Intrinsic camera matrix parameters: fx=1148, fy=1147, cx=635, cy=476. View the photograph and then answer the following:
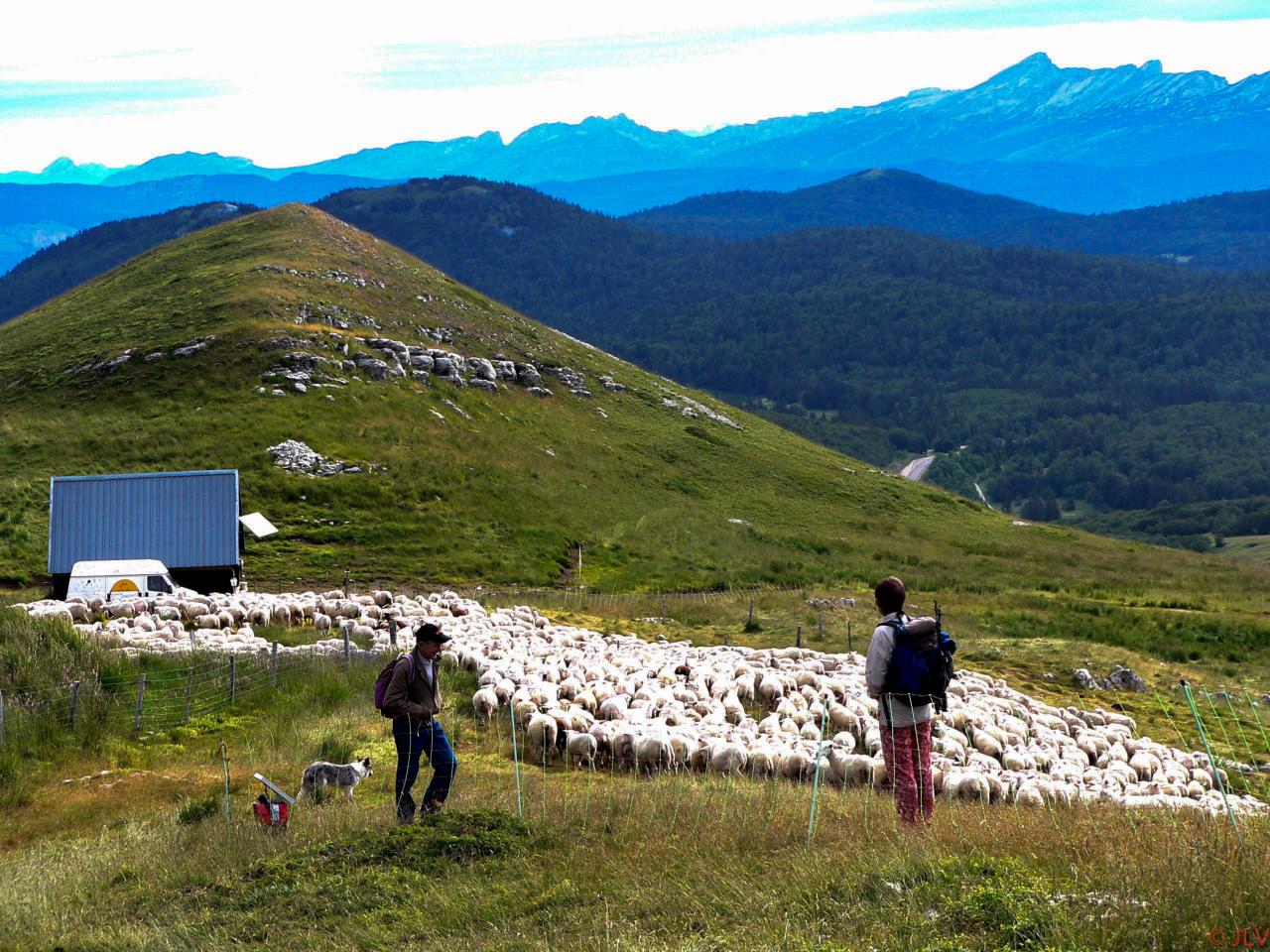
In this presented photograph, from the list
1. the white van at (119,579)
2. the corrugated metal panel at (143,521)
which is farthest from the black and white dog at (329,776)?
the corrugated metal panel at (143,521)

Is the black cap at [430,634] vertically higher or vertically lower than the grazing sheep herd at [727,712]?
higher

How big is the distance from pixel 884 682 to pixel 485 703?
Answer: 32.5 feet

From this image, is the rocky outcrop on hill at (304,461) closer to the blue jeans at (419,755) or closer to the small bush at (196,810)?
the small bush at (196,810)

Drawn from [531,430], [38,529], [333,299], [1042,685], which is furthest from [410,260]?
[1042,685]

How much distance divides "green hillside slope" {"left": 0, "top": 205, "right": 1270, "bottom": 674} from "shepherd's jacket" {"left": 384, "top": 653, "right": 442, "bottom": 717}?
32466mm

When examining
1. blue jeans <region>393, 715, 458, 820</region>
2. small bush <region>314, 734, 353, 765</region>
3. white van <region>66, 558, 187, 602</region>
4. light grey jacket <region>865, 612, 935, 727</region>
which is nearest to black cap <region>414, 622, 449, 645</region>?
blue jeans <region>393, 715, 458, 820</region>

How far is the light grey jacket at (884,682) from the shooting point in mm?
11617

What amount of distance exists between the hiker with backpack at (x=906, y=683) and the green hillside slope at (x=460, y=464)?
3142 centimetres

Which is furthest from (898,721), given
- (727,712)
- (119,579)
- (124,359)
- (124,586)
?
(124,359)

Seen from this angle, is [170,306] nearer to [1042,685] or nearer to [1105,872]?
[1042,685]

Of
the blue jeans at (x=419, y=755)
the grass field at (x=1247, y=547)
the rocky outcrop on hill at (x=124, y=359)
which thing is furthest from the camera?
the grass field at (x=1247, y=547)

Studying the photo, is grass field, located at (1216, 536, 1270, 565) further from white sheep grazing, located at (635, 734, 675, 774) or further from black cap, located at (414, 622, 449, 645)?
black cap, located at (414, 622, 449, 645)

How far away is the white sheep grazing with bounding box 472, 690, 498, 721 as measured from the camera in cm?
1978

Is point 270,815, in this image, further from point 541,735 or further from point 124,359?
point 124,359
